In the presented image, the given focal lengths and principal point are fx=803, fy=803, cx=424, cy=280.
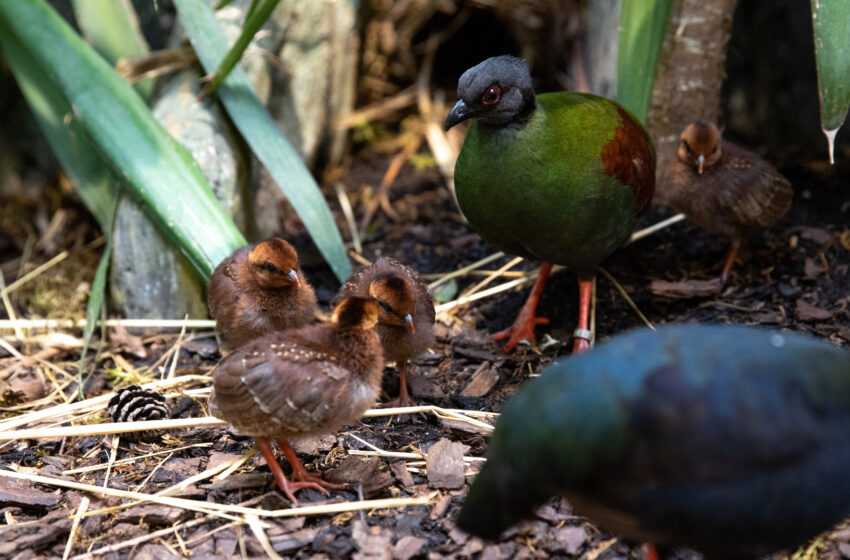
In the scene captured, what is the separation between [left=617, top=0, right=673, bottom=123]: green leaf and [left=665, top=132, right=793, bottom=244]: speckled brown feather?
1.56 ft

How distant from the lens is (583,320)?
452cm

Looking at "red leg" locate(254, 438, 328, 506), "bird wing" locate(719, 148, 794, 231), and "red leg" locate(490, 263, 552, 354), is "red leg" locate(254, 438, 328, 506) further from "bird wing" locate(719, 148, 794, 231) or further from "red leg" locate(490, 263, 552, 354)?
"bird wing" locate(719, 148, 794, 231)

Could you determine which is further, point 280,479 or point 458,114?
point 458,114

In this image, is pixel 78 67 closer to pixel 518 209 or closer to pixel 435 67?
pixel 518 209

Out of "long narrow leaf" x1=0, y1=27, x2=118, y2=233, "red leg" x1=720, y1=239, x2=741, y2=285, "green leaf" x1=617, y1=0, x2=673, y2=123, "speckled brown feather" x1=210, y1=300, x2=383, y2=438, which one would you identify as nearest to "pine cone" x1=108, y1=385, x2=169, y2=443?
"speckled brown feather" x1=210, y1=300, x2=383, y2=438

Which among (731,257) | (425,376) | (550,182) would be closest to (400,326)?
(425,376)

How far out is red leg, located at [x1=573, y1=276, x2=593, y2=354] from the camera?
4438mm

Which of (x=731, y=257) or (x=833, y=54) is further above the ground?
(x=833, y=54)

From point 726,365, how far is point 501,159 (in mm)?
1923

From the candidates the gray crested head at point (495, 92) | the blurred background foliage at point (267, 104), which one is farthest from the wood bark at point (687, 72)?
the gray crested head at point (495, 92)

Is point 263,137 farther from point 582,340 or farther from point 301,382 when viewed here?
point 301,382

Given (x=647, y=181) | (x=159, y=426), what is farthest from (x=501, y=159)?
(x=159, y=426)

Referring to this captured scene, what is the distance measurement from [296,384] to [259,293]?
3.60 ft

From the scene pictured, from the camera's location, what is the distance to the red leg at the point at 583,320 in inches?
175
